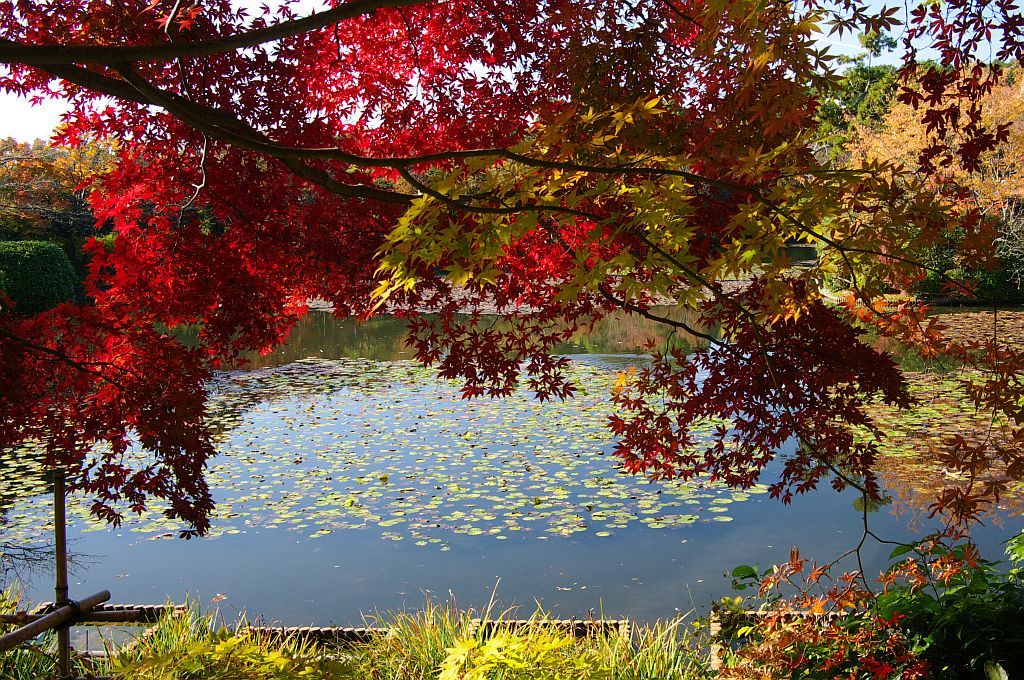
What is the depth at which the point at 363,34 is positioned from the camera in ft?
12.6

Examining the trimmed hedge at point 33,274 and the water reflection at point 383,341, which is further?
the water reflection at point 383,341

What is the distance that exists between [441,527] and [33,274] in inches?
421

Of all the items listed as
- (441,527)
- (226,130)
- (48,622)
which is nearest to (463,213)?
(226,130)

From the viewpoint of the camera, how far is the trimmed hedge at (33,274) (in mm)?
13273

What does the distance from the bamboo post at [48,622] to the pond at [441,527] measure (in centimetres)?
117

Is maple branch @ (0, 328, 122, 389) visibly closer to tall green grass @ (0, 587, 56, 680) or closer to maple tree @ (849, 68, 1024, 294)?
tall green grass @ (0, 587, 56, 680)

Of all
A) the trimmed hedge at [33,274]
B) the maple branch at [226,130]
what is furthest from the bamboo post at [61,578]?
the trimmed hedge at [33,274]

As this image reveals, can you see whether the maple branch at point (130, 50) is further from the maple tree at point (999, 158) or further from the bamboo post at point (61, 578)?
the maple tree at point (999, 158)

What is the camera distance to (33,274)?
1362cm

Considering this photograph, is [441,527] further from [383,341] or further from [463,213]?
[383,341]

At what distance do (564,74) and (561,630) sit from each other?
7.96ft

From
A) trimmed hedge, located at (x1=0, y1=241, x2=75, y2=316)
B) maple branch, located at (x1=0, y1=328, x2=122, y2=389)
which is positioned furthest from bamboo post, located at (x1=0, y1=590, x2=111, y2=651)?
trimmed hedge, located at (x1=0, y1=241, x2=75, y2=316)

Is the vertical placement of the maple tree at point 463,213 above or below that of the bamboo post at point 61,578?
above

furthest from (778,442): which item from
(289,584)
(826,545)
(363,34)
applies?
(289,584)
